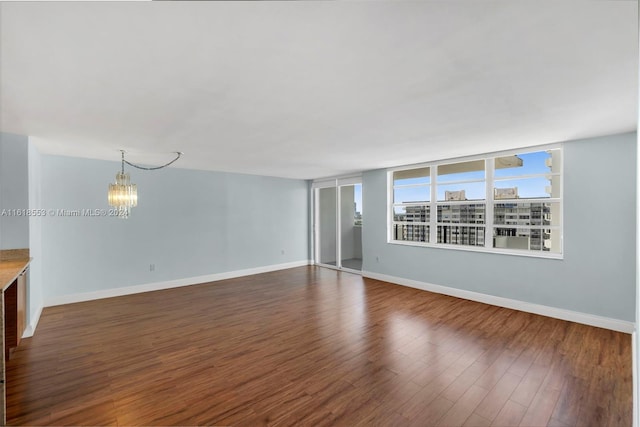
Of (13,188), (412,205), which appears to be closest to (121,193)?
(13,188)

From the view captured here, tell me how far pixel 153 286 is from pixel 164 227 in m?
1.14

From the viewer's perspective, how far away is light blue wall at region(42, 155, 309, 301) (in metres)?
4.61

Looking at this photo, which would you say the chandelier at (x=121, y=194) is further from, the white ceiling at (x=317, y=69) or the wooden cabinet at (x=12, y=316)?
the wooden cabinet at (x=12, y=316)

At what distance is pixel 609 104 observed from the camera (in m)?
2.50

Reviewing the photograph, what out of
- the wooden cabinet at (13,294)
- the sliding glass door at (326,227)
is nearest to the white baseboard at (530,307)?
the sliding glass door at (326,227)

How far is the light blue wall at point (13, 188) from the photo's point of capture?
327cm

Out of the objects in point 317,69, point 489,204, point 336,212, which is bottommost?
point 336,212

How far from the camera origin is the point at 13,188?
130 inches

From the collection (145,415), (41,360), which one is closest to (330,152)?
(145,415)

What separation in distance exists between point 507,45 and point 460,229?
396 centimetres

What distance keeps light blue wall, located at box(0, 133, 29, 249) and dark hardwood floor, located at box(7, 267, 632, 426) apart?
1216 mm

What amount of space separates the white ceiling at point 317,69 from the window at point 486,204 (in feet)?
3.10

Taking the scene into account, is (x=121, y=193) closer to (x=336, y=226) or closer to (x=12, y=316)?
(x=12, y=316)

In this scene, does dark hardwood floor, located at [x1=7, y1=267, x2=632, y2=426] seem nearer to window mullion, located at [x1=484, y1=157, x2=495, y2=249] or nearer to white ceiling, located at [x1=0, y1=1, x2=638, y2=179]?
window mullion, located at [x1=484, y1=157, x2=495, y2=249]
